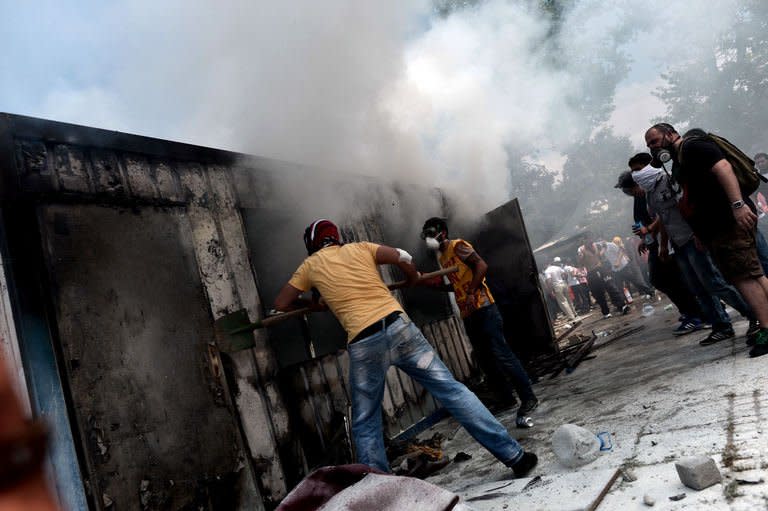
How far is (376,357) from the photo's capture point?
3.00 m

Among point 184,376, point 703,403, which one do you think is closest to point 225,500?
point 184,376

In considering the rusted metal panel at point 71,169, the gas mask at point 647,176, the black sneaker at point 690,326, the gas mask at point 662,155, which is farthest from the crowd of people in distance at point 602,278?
the rusted metal panel at point 71,169

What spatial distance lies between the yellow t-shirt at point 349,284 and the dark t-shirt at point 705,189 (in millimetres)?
2566

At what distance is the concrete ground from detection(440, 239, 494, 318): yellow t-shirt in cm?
107

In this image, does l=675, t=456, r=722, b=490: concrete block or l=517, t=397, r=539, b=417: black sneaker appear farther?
l=517, t=397, r=539, b=417: black sneaker

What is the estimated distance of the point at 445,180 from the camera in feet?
25.2

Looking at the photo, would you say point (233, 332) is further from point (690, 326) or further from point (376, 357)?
point (690, 326)

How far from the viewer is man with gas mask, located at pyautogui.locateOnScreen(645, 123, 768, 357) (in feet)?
11.6

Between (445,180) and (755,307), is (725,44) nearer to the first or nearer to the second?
(445,180)

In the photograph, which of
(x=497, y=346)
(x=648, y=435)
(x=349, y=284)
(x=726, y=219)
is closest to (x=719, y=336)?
(x=726, y=219)

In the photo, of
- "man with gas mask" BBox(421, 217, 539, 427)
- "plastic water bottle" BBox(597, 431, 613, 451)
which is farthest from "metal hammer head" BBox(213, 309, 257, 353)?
"plastic water bottle" BBox(597, 431, 613, 451)

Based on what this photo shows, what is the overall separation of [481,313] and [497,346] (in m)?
0.33

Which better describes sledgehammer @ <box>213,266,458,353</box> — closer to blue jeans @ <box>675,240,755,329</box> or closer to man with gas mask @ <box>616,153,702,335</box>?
blue jeans @ <box>675,240,755,329</box>

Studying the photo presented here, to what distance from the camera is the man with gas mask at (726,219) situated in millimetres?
3523
